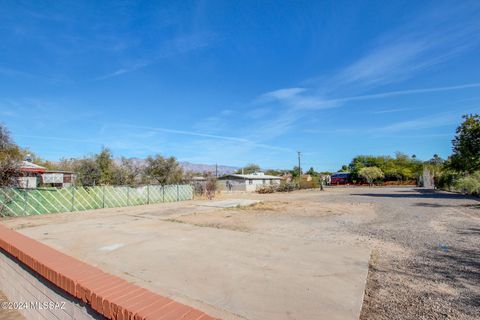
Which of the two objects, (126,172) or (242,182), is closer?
(126,172)

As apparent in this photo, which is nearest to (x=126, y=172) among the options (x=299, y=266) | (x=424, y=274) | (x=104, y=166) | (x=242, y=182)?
(x=104, y=166)

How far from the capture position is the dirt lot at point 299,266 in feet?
11.5

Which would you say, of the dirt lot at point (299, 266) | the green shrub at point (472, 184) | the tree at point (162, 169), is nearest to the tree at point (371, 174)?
the green shrub at point (472, 184)

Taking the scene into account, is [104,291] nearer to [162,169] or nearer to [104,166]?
[104,166]

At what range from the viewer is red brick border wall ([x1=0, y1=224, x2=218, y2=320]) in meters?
1.71

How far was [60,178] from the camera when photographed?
3067 centimetres

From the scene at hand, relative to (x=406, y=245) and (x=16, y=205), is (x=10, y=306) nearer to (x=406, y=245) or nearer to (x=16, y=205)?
(x=406, y=245)

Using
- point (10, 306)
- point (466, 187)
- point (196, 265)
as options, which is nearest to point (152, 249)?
point (196, 265)

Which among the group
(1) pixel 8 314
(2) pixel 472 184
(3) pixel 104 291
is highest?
(2) pixel 472 184

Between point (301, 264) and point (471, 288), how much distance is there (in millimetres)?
2510

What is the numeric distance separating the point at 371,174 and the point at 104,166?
165 ft

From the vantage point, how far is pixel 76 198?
16.7 m

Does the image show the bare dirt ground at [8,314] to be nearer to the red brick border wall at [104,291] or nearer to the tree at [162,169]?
the red brick border wall at [104,291]

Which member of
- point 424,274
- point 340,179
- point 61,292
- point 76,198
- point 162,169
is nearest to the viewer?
point 61,292
